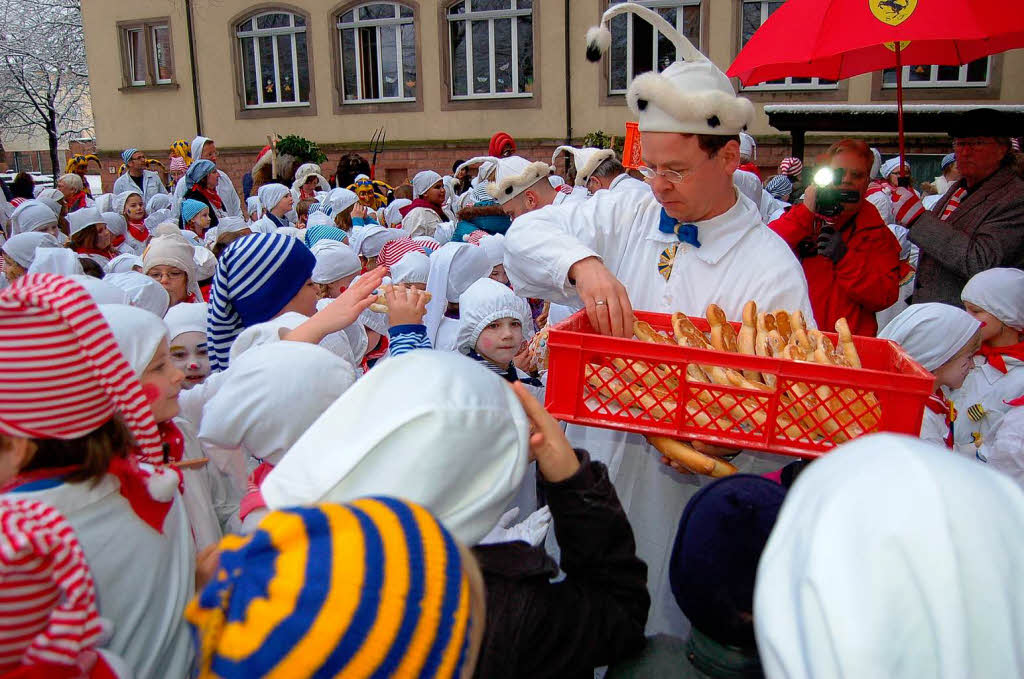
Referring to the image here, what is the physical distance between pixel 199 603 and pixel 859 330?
394 cm

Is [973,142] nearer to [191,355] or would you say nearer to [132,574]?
[191,355]

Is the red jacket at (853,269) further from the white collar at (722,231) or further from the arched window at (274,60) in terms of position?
the arched window at (274,60)

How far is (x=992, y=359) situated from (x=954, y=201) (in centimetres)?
171

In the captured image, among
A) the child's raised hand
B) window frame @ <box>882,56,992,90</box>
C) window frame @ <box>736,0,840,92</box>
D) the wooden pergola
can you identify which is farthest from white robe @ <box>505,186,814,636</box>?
window frame @ <box>882,56,992,90</box>

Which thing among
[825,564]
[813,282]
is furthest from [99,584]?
[813,282]

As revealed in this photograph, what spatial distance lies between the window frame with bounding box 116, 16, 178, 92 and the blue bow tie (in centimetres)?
1988

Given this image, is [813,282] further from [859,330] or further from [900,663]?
[900,663]

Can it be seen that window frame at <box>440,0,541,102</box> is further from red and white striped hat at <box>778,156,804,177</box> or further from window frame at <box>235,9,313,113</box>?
red and white striped hat at <box>778,156,804,177</box>

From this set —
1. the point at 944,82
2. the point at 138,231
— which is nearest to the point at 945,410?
the point at 138,231

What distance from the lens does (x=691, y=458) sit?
1.88 m

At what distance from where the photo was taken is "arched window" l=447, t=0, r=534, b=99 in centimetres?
1716

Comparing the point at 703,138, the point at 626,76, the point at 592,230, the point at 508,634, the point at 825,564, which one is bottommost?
the point at 508,634

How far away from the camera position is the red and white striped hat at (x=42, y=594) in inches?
51.7

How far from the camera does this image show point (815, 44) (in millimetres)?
3918
